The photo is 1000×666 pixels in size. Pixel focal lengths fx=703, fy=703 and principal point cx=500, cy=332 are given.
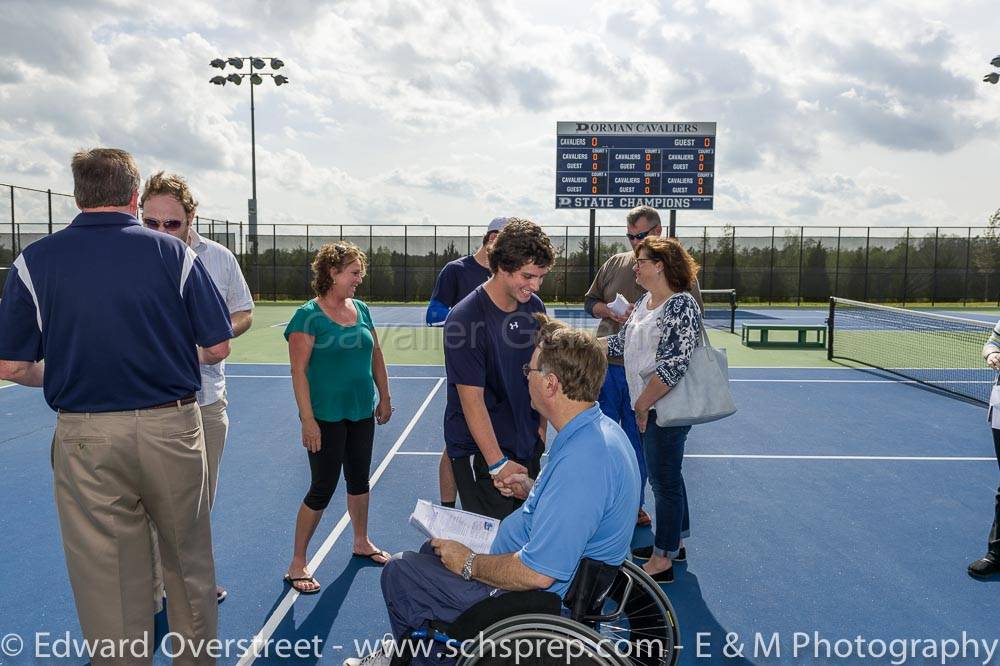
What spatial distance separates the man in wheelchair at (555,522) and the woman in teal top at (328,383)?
4.88 ft

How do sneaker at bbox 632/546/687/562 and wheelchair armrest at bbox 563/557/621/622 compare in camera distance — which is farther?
sneaker at bbox 632/546/687/562

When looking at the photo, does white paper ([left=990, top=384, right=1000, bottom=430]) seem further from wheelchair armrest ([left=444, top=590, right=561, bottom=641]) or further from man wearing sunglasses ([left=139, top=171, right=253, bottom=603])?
man wearing sunglasses ([left=139, top=171, right=253, bottom=603])

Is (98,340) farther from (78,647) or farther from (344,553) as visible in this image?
(344,553)

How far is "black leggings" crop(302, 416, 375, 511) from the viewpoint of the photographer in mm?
3898

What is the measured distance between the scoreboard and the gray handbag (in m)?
17.7

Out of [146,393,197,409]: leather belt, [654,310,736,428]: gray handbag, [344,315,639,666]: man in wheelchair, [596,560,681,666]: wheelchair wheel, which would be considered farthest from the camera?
[654,310,736,428]: gray handbag

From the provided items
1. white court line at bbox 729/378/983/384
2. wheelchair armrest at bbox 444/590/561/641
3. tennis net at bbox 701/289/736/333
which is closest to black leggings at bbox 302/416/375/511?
wheelchair armrest at bbox 444/590/561/641

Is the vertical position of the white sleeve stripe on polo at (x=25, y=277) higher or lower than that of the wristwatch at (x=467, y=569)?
higher

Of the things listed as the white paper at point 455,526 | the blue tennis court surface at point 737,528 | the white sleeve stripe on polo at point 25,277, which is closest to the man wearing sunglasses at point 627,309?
the blue tennis court surface at point 737,528

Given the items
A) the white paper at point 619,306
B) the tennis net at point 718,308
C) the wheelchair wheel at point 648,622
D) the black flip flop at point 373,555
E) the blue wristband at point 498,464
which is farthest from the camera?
the tennis net at point 718,308

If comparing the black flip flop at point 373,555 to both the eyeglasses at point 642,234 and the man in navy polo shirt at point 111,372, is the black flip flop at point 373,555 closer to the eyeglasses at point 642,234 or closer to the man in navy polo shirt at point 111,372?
the man in navy polo shirt at point 111,372

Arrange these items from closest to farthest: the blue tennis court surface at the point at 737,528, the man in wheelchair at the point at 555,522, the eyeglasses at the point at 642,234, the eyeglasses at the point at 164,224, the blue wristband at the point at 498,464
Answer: the man in wheelchair at the point at 555,522 < the blue wristband at the point at 498,464 < the eyeglasses at the point at 164,224 < the blue tennis court surface at the point at 737,528 < the eyeglasses at the point at 642,234

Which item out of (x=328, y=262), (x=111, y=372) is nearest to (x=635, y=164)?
(x=328, y=262)

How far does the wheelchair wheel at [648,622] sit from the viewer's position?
2.73m
